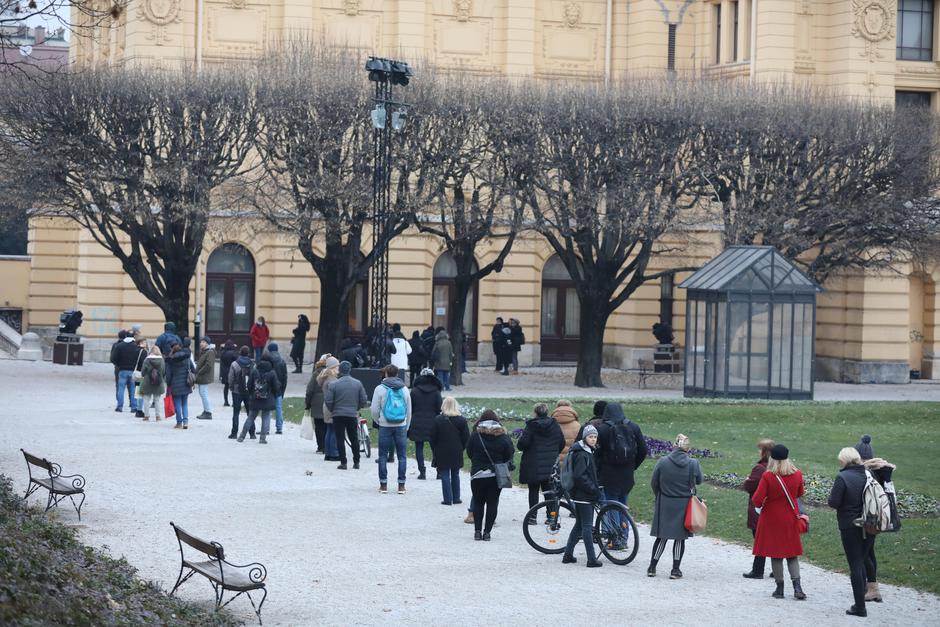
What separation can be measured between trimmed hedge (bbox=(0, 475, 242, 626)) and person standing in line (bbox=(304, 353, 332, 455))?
30.3 feet

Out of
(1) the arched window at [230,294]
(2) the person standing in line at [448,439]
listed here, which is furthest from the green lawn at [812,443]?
(1) the arched window at [230,294]

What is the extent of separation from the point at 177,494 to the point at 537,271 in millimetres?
27954

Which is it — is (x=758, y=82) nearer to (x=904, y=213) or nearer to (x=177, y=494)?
(x=904, y=213)

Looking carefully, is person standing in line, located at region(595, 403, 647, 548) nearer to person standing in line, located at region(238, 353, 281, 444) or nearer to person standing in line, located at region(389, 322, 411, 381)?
person standing in line, located at region(238, 353, 281, 444)

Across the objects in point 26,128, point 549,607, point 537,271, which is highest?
point 26,128

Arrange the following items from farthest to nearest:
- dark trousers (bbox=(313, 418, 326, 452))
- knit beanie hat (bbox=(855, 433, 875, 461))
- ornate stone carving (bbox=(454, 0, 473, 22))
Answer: ornate stone carving (bbox=(454, 0, 473, 22)) → dark trousers (bbox=(313, 418, 326, 452)) → knit beanie hat (bbox=(855, 433, 875, 461))

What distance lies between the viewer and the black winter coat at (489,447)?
17.0m

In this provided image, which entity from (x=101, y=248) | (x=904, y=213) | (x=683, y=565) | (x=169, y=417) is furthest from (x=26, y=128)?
(x=683, y=565)

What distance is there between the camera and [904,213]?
37.9 m

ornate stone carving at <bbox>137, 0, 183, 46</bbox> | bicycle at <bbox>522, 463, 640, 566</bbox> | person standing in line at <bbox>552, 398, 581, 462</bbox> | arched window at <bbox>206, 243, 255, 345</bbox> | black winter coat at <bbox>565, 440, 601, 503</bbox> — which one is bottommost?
bicycle at <bbox>522, 463, 640, 566</bbox>

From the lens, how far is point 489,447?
17031 mm

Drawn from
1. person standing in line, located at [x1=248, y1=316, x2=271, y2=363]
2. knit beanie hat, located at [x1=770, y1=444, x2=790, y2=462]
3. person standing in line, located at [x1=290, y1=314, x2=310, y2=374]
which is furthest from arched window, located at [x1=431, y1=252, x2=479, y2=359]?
knit beanie hat, located at [x1=770, y1=444, x2=790, y2=462]

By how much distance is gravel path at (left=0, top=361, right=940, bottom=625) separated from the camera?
44.9 feet

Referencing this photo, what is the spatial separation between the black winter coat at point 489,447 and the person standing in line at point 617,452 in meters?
1.10
